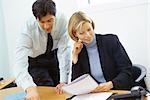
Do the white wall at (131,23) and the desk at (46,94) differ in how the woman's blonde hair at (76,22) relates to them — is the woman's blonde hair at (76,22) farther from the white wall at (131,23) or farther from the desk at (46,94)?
the white wall at (131,23)

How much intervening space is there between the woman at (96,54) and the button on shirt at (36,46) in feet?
0.45

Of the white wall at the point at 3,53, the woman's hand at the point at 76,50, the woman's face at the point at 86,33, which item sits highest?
the woman's face at the point at 86,33

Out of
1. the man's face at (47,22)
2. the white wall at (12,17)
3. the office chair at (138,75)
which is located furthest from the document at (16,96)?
the white wall at (12,17)

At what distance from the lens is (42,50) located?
2166 mm

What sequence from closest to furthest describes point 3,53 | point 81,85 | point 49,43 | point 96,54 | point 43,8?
point 81,85 → point 43,8 → point 96,54 → point 49,43 → point 3,53

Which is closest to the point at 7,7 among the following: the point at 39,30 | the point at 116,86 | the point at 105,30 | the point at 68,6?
the point at 68,6

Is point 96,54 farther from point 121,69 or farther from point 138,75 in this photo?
point 138,75

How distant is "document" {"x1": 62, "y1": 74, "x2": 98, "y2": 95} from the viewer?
1571 mm

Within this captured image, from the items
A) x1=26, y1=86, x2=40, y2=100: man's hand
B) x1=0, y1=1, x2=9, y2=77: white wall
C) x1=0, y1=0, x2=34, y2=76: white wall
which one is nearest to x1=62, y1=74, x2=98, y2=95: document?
x1=26, y1=86, x2=40, y2=100: man's hand

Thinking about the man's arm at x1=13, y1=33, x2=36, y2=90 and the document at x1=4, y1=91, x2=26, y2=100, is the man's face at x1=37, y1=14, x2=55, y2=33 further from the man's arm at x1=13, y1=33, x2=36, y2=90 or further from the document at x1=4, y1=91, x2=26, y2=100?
the document at x1=4, y1=91, x2=26, y2=100

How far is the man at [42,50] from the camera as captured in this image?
177 centimetres

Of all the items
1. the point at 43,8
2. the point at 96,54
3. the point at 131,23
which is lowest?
the point at 96,54

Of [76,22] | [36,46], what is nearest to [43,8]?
[76,22]

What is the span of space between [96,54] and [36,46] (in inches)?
18.8
